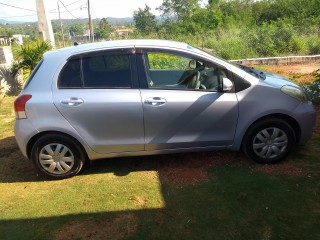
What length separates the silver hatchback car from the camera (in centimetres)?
375

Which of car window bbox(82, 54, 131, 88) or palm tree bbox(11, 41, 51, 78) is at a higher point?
car window bbox(82, 54, 131, 88)

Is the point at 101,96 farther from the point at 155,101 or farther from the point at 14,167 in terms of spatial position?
the point at 14,167

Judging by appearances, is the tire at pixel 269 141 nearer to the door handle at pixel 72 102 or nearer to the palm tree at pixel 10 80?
the door handle at pixel 72 102

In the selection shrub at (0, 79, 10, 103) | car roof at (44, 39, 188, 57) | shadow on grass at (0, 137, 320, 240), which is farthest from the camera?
shrub at (0, 79, 10, 103)

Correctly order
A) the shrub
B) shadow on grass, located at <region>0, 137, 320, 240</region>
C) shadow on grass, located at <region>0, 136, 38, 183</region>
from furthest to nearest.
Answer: the shrub → shadow on grass, located at <region>0, 136, 38, 183</region> → shadow on grass, located at <region>0, 137, 320, 240</region>

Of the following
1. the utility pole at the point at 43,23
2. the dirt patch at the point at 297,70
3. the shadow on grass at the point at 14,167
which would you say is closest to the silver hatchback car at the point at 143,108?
the shadow on grass at the point at 14,167

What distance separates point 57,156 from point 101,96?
1022 millimetres

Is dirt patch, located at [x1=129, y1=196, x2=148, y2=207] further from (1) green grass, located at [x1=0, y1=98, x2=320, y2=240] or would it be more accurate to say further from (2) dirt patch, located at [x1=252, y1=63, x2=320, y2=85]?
(2) dirt patch, located at [x1=252, y1=63, x2=320, y2=85]

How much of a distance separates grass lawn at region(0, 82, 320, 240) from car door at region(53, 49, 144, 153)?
667mm

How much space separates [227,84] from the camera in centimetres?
375

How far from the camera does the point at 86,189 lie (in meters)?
3.87

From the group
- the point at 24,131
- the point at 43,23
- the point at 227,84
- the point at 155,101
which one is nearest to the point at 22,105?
the point at 24,131

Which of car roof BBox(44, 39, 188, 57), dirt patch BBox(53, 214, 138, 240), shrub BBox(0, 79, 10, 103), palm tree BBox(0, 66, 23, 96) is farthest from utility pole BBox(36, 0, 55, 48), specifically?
dirt patch BBox(53, 214, 138, 240)

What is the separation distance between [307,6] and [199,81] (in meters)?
19.9
